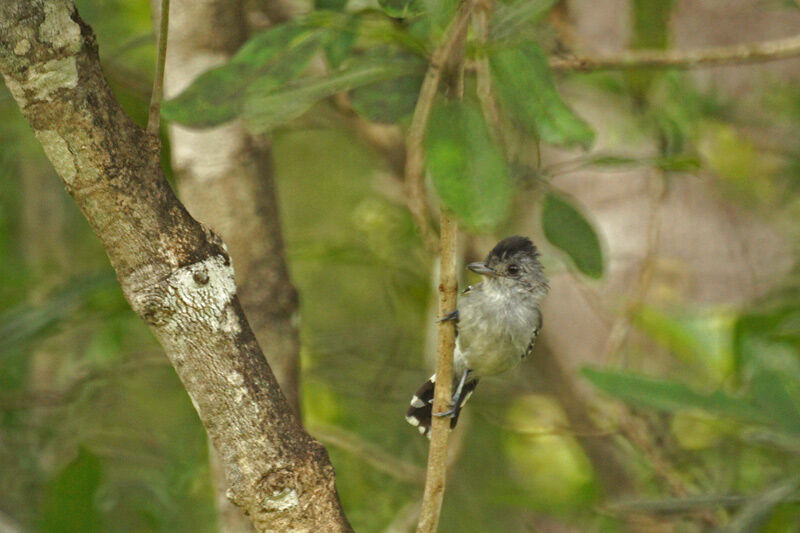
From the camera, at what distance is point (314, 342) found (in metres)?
4.18

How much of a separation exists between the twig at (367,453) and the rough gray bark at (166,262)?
1.79 m

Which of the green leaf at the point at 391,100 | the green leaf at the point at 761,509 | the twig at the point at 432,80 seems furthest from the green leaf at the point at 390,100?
the green leaf at the point at 761,509

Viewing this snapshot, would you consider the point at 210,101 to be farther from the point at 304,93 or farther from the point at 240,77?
the point at 304,93

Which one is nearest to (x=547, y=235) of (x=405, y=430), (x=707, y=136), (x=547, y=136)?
(x=547, y=136)

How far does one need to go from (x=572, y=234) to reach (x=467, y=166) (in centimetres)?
75

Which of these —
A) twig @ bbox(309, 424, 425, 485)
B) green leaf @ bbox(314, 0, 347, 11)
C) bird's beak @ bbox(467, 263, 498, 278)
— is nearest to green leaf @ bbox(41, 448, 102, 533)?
twig @ bbox(309, 424, 425, 485)

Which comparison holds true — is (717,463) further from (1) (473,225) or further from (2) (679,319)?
(1) (473,225)

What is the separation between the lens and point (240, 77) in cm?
199

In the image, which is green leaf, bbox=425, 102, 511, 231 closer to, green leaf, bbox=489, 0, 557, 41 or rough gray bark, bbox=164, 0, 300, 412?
green leaf, bbox=489, 0, 557, 41

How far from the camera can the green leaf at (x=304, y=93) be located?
172cm

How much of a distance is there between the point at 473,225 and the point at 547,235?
30.2 inches

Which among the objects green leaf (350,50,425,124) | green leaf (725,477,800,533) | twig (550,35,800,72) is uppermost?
green leaf (350,50,425,124)

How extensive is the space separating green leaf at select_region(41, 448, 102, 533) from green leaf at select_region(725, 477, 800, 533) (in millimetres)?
1895

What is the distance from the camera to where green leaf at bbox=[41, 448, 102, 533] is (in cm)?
Result: 291
